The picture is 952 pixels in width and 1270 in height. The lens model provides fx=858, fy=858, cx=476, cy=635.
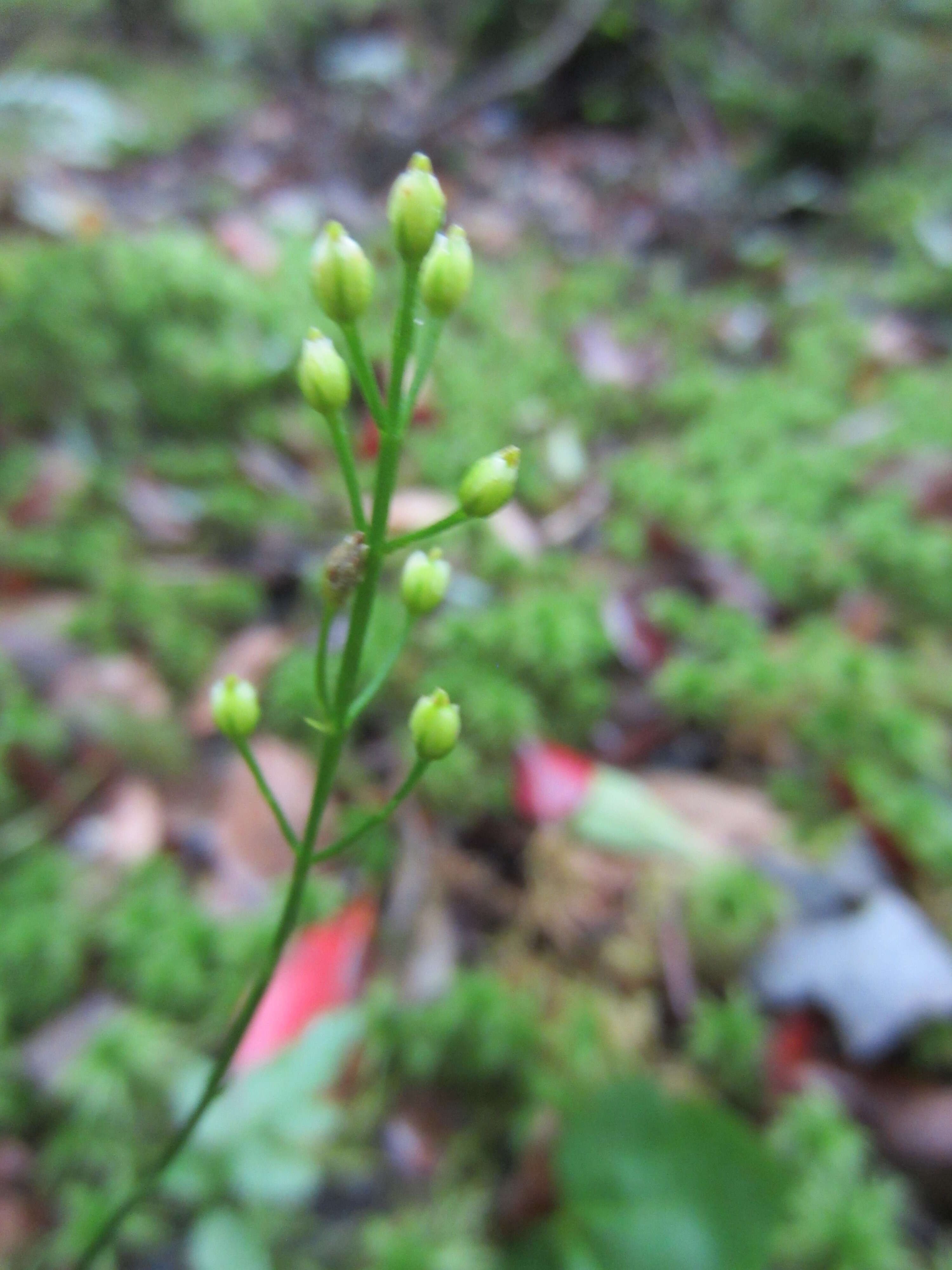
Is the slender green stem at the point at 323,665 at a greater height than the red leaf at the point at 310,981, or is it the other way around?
the slender green stem at the point at 323,665

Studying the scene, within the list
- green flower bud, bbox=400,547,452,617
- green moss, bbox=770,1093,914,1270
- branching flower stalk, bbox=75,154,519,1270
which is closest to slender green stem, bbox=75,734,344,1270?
branching flower stalk, bbox=75,154,519,1270

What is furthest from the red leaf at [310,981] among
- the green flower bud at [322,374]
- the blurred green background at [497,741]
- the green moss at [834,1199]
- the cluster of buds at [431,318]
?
the green flower bud at [322,374]

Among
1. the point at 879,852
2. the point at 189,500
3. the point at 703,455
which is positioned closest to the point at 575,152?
the point at 703,455

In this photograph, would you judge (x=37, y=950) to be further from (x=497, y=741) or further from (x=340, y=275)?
(x=340, y=275)

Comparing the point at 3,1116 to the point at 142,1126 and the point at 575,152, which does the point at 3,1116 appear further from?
the point at 575,152

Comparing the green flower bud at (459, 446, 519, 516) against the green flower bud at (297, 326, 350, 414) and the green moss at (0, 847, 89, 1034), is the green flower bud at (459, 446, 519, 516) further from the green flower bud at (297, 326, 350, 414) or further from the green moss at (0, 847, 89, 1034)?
the green moss at (0, 847, 89, 1034)

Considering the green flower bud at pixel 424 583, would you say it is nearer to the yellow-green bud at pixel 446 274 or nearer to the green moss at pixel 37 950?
the yellow-green bud at pixel 446 274
